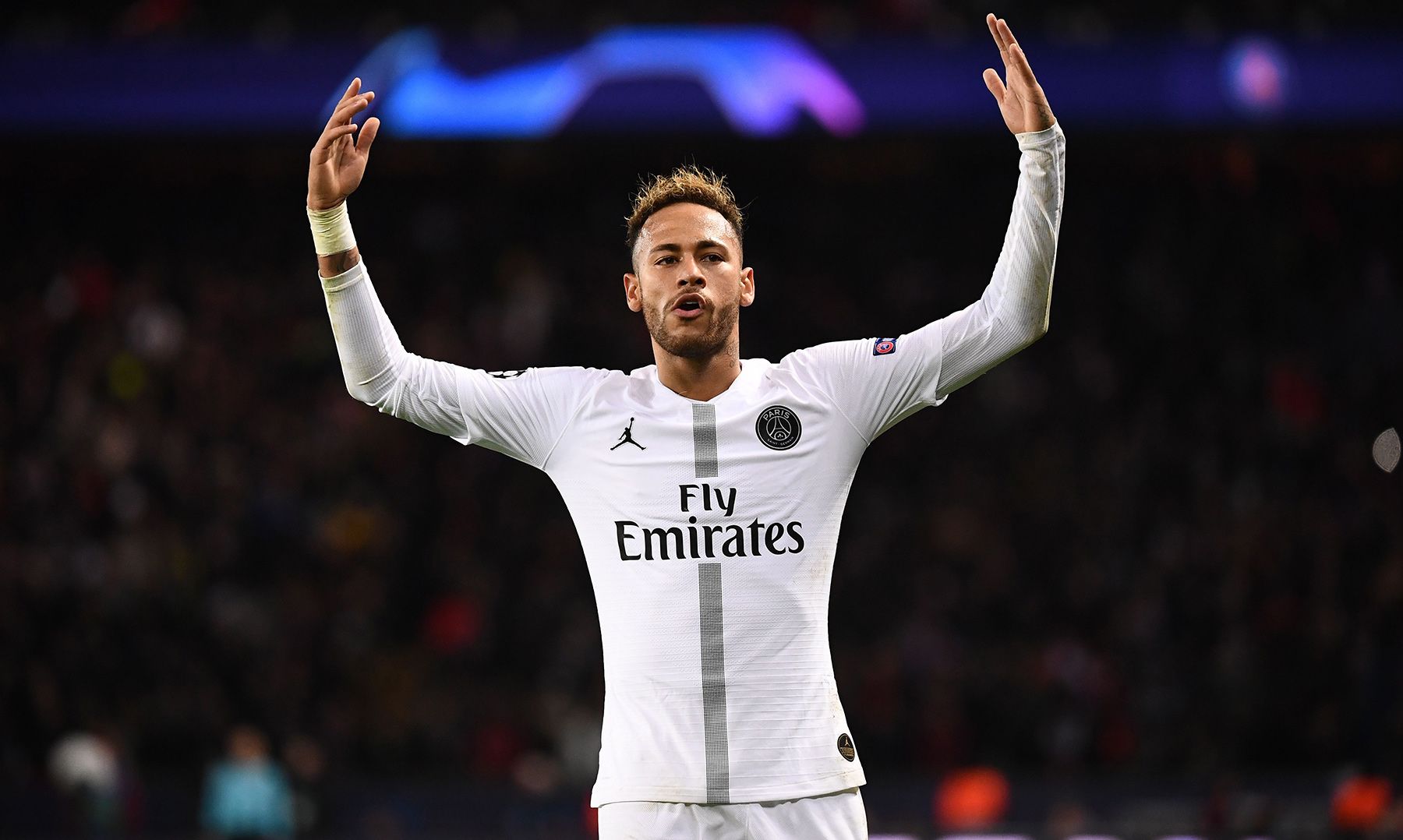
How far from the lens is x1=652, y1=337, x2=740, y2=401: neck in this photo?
4141 mm

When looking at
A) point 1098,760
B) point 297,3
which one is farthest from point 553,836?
point 297,3

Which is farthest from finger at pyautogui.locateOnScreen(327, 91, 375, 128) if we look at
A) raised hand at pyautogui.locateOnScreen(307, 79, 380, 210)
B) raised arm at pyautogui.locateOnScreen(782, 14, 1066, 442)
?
raised arm at pyautogui.locateOnScreen(782, 14, 1066, 442)

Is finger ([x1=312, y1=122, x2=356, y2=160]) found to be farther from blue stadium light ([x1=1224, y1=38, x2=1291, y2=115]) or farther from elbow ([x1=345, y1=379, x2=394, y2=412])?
blue stadium light ([x1=1224, y1=38, x2=1291, y2=115])

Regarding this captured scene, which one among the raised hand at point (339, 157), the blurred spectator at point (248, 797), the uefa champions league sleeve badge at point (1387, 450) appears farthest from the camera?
the uefa champions league sleeve badge at point (1387, 450)

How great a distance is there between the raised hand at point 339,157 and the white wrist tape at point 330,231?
0.8 inches

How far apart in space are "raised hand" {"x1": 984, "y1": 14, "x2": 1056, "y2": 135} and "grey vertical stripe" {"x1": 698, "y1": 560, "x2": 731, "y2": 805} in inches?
53.6

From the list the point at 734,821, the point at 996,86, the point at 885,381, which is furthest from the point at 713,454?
the point at 996,86

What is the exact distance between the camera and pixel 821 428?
411 cm

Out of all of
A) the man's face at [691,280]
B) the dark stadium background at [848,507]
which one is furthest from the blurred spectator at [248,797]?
the man's face at [691,280]

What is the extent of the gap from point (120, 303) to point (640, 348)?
224 inches

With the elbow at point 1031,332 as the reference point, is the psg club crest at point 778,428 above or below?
below

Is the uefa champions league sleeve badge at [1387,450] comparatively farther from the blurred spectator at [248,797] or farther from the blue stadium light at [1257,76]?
the blurred spectator at [248,797]

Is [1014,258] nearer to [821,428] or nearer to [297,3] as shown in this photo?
[821,428]

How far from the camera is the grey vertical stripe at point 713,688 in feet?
12.4
